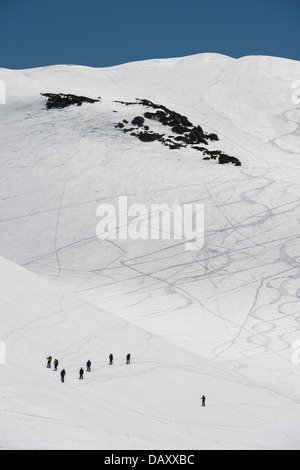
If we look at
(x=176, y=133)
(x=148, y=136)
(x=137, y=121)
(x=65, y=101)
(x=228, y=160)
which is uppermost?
(x=65, y=101)

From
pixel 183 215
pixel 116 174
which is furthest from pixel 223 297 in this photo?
pixel 116 174

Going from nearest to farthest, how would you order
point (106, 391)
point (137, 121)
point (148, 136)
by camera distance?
point (106, 391), point (148, 136), point (137, 121)

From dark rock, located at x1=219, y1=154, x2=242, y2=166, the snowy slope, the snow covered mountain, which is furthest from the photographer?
dark rock, located at x1=219, y1=154, x2=242, y2=166

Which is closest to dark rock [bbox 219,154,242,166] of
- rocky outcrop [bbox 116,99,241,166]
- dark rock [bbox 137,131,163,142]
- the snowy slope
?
rocky outcrop [bbox 116,99,241,166]

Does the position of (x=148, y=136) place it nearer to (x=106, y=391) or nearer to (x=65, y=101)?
(x=65, y=101)

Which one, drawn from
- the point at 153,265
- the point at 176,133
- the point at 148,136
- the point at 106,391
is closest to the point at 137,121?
the point at 148,136

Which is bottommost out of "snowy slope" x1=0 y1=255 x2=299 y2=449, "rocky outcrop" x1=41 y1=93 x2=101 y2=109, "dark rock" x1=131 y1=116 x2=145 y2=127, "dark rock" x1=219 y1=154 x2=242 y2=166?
"snowy slope" x1=0 y1=255 x2=299 y2=449

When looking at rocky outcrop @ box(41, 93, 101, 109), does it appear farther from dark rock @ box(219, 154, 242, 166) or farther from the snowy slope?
the snowy slope

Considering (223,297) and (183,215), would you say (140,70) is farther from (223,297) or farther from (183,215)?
(223,297)
